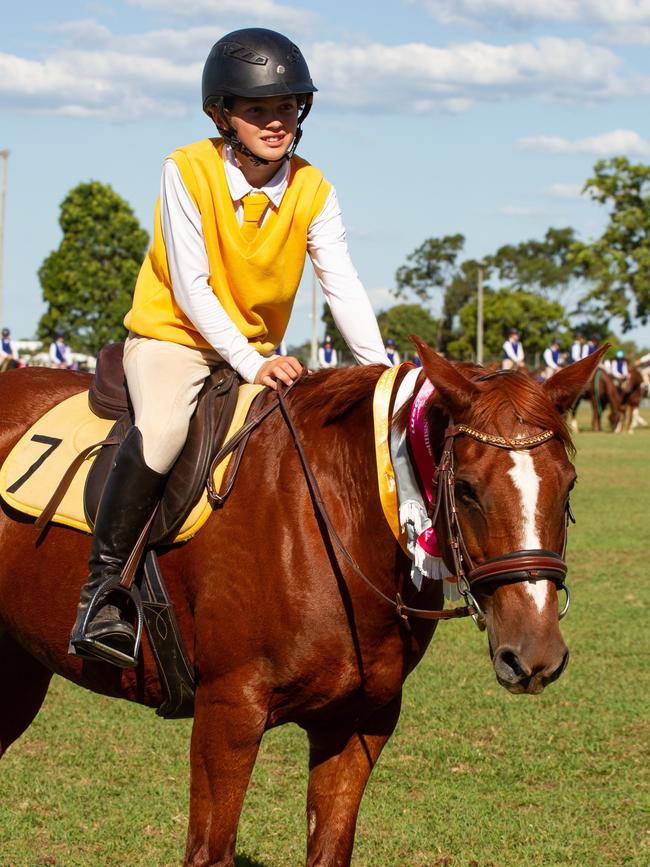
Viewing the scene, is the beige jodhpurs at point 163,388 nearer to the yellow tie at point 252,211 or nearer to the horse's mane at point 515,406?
the yellow tie at point 252,211

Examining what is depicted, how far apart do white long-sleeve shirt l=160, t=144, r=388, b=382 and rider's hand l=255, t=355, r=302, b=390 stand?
0.09 ft

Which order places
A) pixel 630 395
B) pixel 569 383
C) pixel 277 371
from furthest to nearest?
pixel 630 395 < pixel 277 371 < pixel 569 383

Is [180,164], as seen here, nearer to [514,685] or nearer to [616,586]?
[514,685]

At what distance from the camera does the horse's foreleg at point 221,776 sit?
150 inches

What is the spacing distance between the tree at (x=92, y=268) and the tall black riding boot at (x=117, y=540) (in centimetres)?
5406

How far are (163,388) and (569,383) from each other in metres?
1.44

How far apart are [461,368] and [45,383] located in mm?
2181

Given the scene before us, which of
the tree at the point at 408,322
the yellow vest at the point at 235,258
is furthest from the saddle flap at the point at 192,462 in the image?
the tree at the point at 408,322

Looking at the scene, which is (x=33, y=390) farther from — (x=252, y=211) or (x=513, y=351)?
(x=513, y=351)

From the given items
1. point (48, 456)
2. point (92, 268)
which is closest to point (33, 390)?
point (48, 456)

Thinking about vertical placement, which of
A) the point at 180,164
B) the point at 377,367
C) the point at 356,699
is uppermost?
the point at 180,164

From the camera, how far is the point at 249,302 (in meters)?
4.41

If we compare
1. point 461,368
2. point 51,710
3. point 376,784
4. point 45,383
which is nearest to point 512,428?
point 461,368

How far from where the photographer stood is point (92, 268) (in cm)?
6012
